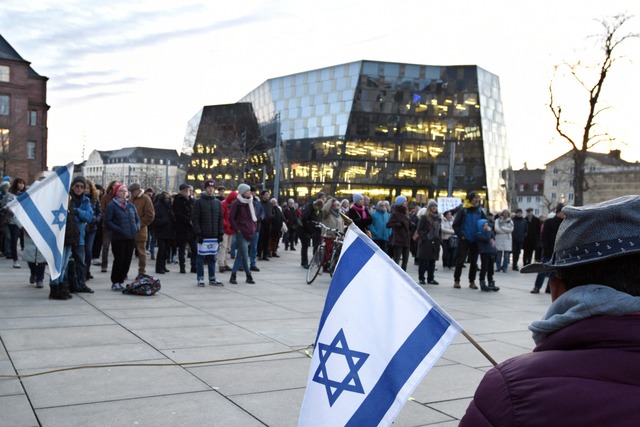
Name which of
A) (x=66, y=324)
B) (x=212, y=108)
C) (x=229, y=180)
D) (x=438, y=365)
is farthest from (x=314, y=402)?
(x=212, y=108)

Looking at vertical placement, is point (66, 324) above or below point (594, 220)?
below

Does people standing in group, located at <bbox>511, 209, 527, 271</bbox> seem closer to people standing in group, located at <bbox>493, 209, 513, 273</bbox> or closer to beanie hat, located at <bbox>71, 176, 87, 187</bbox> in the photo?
people standing in group, located at <bbox>493, 209, 513, 273</bbox>

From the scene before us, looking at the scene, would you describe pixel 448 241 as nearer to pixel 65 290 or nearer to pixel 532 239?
pixel 532 239

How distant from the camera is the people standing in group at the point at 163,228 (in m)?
14.1

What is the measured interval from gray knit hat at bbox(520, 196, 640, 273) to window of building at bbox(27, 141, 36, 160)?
78.5 metres

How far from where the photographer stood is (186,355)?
6434 millimetres

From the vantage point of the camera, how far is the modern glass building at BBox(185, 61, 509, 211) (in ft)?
214

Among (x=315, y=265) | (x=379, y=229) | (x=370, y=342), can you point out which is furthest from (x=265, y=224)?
(x=370, y=342)

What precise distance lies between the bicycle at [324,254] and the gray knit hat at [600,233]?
11.6m

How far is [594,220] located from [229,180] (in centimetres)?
6613

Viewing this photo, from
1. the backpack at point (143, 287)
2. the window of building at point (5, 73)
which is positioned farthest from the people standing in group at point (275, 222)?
the window of building at point (5, 73)

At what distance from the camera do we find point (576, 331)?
140 cm

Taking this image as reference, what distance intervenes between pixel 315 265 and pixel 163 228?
371 cm

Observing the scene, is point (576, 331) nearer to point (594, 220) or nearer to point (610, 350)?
point (610, 350)
